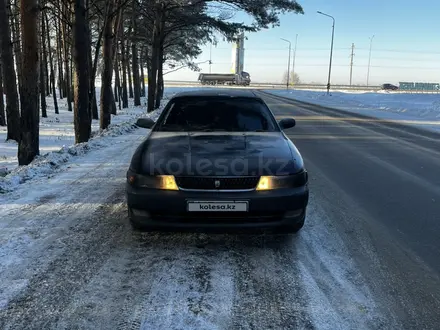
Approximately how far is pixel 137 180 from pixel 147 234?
28.3 inches

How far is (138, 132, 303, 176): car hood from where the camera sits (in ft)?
12.7

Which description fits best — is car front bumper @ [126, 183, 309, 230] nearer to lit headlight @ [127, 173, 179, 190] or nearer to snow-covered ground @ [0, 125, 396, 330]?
lit headlight @ [127, 173, 179, 190]

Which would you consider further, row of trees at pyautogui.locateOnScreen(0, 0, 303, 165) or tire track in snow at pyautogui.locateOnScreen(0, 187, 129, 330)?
row of trees at pyautogui.locateOnScreen(0, 0, 303, 165)

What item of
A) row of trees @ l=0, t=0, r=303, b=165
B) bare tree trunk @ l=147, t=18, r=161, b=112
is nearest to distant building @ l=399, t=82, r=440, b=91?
row of trees @ l=0, t=0, r=303, b=165

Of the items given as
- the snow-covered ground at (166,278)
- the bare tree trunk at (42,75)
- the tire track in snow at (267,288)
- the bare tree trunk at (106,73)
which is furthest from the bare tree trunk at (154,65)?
the tire track in snow at (267,288)

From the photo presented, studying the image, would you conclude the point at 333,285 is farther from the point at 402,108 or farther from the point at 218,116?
the point at 402,108

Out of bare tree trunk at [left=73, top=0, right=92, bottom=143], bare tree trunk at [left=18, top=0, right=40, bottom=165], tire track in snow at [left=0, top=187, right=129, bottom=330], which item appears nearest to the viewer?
tire track in snow at [left=0, top=187, right=129, bottom=330]

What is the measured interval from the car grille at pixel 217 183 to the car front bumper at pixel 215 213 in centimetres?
6

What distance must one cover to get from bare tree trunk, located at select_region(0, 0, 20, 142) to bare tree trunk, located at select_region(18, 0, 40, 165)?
342 cm

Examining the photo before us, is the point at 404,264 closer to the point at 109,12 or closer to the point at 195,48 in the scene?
the point at 109,12

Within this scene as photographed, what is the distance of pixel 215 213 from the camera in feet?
12.4

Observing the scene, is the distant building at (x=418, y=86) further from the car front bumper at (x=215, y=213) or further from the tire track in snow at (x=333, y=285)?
the car front bumper at (x=215, y=213)

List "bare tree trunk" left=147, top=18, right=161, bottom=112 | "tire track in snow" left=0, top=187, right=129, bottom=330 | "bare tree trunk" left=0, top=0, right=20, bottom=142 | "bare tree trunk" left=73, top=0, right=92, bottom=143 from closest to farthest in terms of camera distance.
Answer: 1. "tire track in snow" left=0, top=187, right=129, bottom=330
2. "bare tree trunk" left=73, top=0, right=92, bottom=143
3. "bare tree trunk" left=0, top=0, right=20, bottom=142
4. "bare tree trunk" left=147, top=18, right=161, bottom=112

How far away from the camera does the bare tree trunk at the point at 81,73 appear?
37.0 ft
